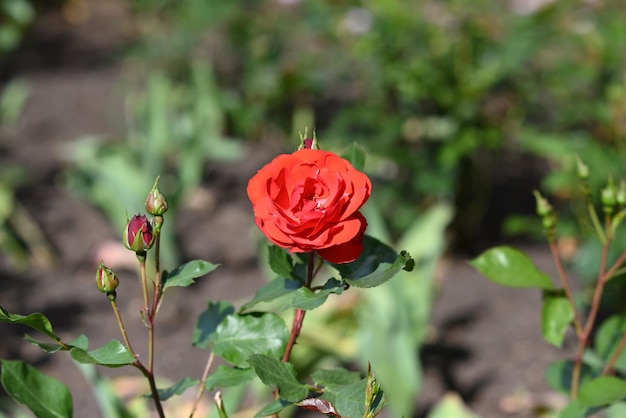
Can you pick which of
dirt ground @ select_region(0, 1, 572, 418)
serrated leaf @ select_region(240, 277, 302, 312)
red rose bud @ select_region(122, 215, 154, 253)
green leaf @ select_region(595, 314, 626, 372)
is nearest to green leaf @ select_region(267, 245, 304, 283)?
serrated leaf @ select_region(240, 277, 302, 312)

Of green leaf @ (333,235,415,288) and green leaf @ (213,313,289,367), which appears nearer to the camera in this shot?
green leaf @ (333,235,415,288)

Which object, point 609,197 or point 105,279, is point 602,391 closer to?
point 609,197

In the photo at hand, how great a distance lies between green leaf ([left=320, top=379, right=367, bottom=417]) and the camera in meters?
0.73

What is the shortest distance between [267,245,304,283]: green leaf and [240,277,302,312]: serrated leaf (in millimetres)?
13

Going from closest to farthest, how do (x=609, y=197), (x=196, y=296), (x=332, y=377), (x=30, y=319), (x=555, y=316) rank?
1. (x=30, y=319)
2. (x=332, y=377)
3. (x=609, y=197)
4. (x=555, y=316)
5. (x=196, y=296)

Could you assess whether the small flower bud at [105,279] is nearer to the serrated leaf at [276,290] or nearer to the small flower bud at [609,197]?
the serrated leaf at [276,290]

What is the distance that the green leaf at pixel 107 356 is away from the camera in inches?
27.4

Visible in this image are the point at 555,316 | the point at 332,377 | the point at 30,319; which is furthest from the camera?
the point at 555,316

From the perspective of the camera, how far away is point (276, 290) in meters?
0.82

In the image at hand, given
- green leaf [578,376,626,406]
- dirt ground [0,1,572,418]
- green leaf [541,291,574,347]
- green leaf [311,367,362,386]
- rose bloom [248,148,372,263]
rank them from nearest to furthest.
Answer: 1. rose bloom [248,148,372,263]
2. green leaf [311,367,362,386]
3. green leaf [578,376,626,406]
4. green leaf [541,291,574,347]
5. dirt ground [0,1,572,418]

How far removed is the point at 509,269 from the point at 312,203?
0.40m

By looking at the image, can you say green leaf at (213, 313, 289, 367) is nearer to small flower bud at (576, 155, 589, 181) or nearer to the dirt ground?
small flower bud at (576, 155, 589, 181)

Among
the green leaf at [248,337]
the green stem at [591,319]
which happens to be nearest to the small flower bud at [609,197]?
the green stem at [591,319]

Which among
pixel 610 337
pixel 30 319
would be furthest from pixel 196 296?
pixel 30 319
